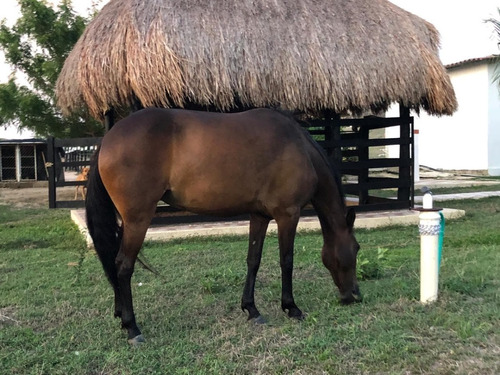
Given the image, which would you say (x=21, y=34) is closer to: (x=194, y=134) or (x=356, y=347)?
(x=194, y=134)

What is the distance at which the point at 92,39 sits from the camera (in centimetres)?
741

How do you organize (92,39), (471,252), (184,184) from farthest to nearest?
1. (92,39)
2. (471,252)
3. (184,184)

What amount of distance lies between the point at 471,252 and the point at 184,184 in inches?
147

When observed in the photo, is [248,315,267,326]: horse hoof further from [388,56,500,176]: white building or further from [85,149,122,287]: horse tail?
[388,56,500,176]: white building

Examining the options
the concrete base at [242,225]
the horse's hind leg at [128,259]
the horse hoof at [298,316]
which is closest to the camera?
the horse's hind leg at [128,259]

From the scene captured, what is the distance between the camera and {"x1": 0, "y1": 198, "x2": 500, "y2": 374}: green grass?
116 inches

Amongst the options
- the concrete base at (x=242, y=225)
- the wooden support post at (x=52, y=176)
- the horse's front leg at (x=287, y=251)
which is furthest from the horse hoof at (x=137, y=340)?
the wooden support post at (x=52, y=176)

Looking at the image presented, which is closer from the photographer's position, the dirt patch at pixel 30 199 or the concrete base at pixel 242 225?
the concrete base at pixel 242 225

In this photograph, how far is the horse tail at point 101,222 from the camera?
3605mm

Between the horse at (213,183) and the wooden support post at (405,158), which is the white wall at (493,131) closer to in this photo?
the wooden support post at (405,158)

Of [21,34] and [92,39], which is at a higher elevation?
[21,34]

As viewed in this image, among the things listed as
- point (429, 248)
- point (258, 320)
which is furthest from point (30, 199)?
point (429, 248)

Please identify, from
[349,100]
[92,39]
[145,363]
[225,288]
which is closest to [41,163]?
[92,39]

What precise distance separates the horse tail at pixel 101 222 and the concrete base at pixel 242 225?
338 cm
